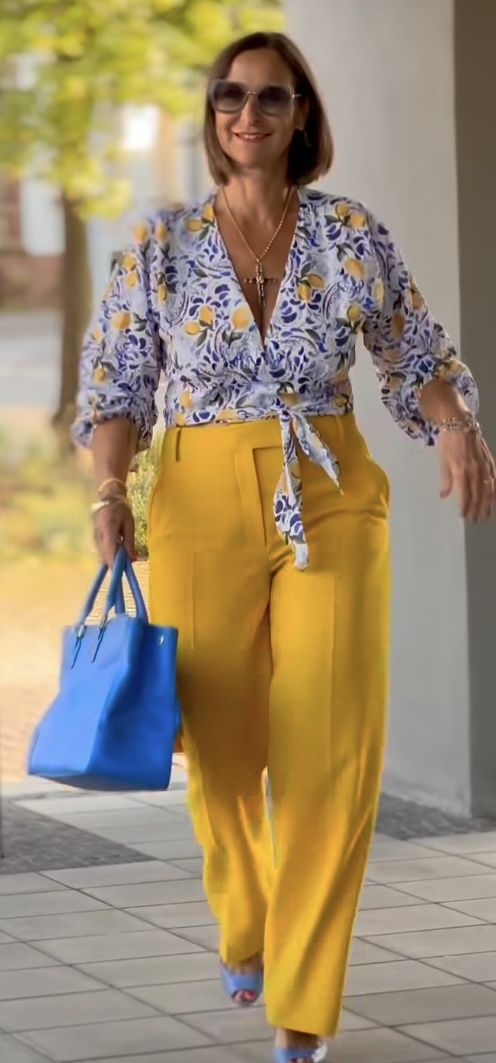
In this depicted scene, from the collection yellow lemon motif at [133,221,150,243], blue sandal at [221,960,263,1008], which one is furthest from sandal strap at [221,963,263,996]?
yellow lemon motif at [133,221,150,243]

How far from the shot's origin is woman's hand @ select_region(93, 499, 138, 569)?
4.02 metres

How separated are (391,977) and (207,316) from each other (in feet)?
5.30

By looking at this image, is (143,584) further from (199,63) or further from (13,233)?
(13,233)

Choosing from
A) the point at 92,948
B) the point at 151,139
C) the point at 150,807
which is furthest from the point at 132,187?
the point at 92,948

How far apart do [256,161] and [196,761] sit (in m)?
1.22

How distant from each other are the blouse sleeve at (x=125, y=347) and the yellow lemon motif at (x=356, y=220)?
40 cm

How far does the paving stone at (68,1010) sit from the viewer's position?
431 centimetres

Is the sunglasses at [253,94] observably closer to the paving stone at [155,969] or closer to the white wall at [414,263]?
the paving stone at [155,969]

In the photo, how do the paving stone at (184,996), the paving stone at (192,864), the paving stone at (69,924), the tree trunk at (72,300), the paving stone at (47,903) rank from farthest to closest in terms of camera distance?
the tree trunk at (72,300) < the paving stone at (192,864) < the paving stone at (47,903) < the paving stone at (69,924) < the paving stone at (184,996)

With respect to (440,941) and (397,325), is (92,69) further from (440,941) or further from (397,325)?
(397,325)

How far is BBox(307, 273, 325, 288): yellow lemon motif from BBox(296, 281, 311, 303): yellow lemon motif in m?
0.01

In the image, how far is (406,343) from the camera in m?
4.20

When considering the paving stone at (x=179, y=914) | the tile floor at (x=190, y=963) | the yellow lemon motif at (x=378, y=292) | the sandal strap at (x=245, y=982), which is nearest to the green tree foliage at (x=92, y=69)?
the tile floor at (x=190, y=963)

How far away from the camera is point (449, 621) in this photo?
21.5 ft
